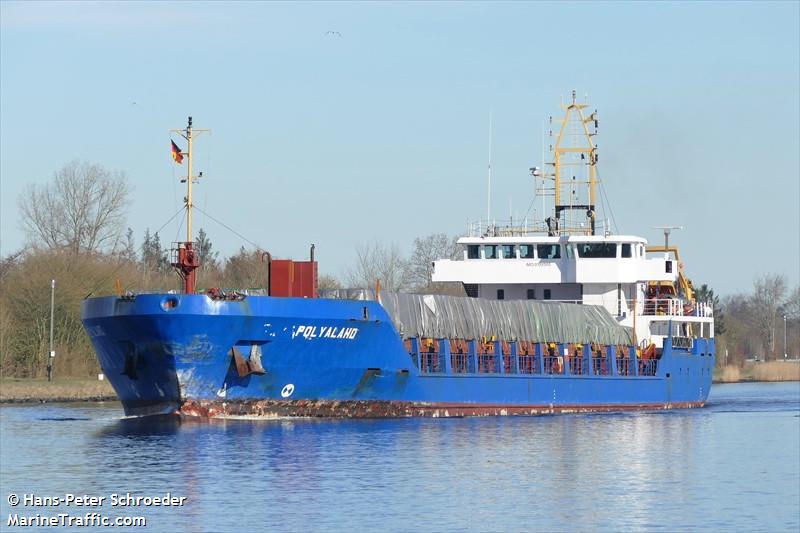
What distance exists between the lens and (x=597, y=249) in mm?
56562

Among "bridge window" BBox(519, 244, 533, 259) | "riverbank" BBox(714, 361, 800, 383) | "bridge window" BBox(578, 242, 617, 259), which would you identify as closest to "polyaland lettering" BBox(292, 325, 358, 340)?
"bridge window" BBox(519, 244, 533, 259)

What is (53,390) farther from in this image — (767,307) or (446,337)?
(767,307)

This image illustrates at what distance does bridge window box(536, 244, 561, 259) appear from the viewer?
186 feet

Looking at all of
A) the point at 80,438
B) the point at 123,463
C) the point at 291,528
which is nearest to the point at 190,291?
the point at 80,438

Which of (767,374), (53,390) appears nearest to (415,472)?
(53,390)

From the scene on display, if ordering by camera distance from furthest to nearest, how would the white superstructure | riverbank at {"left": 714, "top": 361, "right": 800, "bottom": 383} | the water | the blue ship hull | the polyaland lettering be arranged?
riverbank at {"left": 714, "top": 361, "right": 800, "bottom": 383}
the white superstructure
the polyaland lettering
the blue ship hull
the water

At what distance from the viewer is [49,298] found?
65438 millimetres

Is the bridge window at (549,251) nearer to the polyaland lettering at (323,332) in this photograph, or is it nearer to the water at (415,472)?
the water at (415,472)

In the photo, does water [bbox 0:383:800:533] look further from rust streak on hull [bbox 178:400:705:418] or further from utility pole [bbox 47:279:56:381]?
utility pole [bbox 47:279:56:381]

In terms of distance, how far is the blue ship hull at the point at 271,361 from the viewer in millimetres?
40125

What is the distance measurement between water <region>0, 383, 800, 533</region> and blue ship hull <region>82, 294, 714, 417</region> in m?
0.79

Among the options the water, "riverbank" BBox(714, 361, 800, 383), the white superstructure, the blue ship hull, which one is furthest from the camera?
"riverbank" BBox(714, 361, 800, 383)

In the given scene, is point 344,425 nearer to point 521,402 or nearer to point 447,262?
point 521,402

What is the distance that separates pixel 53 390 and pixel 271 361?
21562 mm
